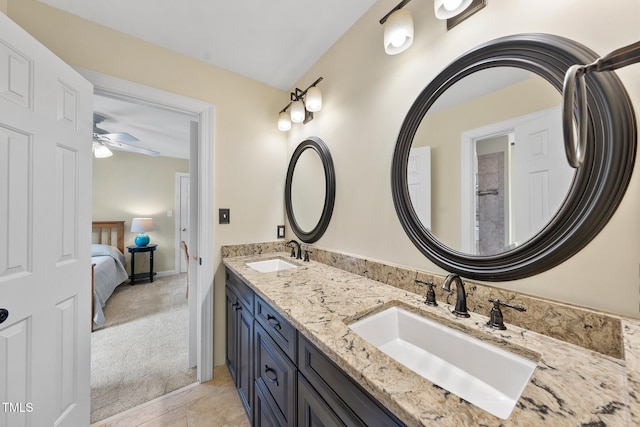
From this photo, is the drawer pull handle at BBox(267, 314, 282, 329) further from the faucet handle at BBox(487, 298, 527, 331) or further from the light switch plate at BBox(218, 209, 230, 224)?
the light switch plate at BBox(218, 209, 230, 224)

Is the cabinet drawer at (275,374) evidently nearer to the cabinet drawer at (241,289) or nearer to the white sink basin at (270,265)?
the cabinet drawer at (241,289)

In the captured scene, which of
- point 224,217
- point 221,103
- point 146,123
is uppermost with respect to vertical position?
point 146,123

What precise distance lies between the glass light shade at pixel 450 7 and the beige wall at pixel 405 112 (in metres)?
0.10

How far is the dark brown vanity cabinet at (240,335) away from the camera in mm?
1334

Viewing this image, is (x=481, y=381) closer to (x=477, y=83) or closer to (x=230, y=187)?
(x=477, y=83)

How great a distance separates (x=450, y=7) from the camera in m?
0.90

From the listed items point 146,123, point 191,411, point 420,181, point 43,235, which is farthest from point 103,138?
point 420,181

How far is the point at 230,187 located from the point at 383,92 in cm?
138

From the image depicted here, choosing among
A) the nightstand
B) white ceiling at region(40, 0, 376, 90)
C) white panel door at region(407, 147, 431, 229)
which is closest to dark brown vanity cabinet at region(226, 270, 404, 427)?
white panel door at region(407, 147, 431, 229)

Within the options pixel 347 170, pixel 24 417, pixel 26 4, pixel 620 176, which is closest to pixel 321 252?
pixel 347 170

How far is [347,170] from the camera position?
5.16 feet

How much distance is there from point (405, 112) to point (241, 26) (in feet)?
4.02

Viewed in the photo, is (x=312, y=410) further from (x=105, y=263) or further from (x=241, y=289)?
(x=105, y=263)

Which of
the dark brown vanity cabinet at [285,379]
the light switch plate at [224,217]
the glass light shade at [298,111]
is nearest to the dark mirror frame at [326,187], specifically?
the glass light shade at [298,111]
